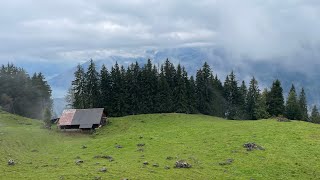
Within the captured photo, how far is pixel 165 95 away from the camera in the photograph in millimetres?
119500

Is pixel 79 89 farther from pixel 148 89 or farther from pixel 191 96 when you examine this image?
pixel 191 96

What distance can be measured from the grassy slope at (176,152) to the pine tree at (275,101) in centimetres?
4425

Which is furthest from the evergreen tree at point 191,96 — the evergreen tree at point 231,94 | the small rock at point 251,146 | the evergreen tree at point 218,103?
the small rock at point 251,146

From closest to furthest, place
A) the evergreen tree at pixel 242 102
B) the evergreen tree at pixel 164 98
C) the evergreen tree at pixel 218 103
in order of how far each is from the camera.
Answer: the evergreen tree at pixel 164 98 → the evergreen tree at pixel 242 102 → the evergreen tree at pixel 218 103

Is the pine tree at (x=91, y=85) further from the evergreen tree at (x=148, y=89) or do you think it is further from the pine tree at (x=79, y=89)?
the evergreen tree at (x=148, y=89)

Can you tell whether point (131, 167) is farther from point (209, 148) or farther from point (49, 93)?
point (49, 93)

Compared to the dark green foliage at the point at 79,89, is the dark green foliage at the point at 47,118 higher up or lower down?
lower down

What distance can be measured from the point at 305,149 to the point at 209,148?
1533 centimetres

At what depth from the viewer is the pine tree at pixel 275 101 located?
4786 inches

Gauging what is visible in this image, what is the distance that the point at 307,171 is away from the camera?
47188mm

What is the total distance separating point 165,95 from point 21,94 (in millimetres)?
54552

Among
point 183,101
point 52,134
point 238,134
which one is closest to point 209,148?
point 238,134

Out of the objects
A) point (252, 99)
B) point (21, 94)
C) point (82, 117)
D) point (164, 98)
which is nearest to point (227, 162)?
point (82, 117)

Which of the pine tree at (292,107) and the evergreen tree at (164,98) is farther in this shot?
the pine tree at (292,107)
